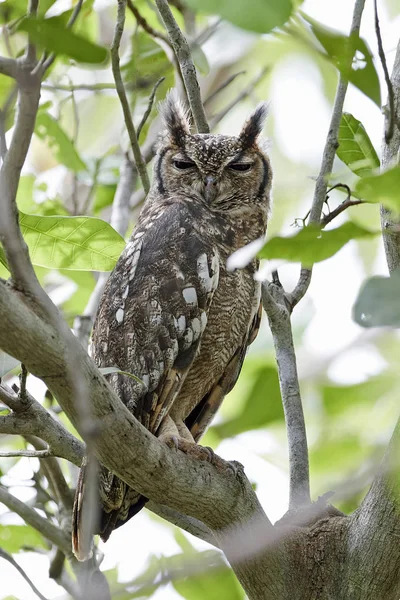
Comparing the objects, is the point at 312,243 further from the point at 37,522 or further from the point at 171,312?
the point at 37,522

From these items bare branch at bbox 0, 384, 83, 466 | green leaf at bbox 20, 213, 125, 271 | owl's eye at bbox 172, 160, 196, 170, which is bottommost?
bare branch at bbox 0, 384, 83, 466

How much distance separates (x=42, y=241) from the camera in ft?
7.91

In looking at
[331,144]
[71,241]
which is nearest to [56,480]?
[71,241]

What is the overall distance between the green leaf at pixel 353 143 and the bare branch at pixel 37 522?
170 cm

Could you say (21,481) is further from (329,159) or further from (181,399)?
(329,159)

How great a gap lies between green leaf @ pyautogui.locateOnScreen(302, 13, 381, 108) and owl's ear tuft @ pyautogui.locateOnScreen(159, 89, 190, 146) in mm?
2605

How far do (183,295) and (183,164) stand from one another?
0.98 m

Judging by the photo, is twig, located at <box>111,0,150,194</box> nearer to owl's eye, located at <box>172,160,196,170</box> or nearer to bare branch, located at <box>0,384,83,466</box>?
owl's eye, located at <box>172,160,196,170</box>

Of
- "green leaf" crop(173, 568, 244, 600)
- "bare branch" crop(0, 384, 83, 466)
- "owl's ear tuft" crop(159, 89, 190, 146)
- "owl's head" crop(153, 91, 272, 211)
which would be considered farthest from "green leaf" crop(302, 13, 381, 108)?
"owl's ear tuft" crop(159, 89, 190, 146)

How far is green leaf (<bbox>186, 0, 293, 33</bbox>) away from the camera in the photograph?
3.14 feet

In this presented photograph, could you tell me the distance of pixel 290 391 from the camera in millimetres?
2775

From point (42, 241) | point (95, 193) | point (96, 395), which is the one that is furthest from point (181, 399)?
point (95, 193)

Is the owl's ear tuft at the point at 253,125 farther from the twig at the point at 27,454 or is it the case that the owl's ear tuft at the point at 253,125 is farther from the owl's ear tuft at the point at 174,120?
the twig at the point at 27,454

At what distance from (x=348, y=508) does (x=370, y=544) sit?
85cm
